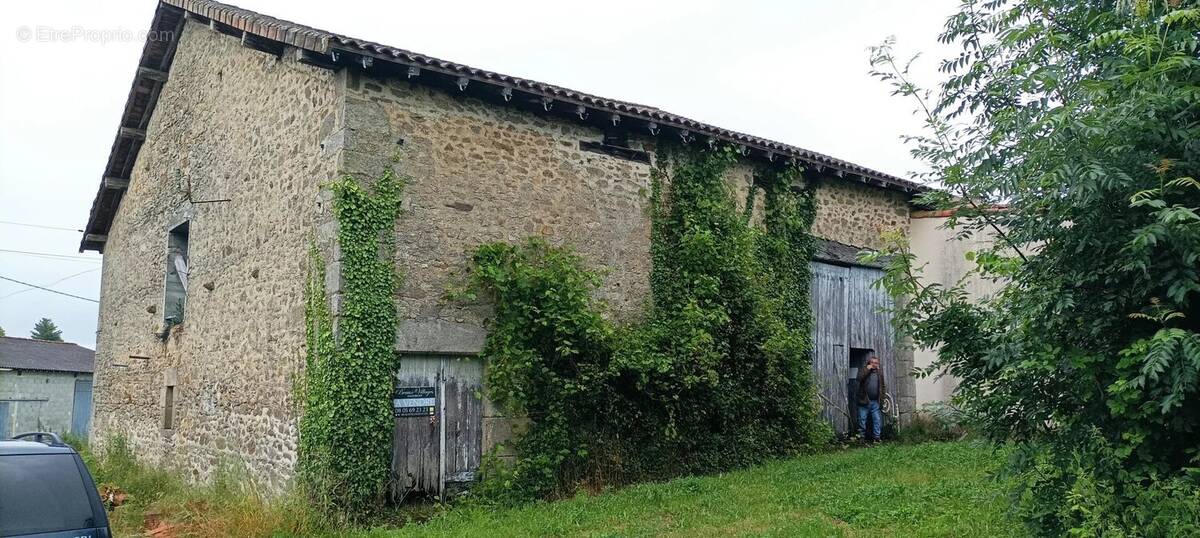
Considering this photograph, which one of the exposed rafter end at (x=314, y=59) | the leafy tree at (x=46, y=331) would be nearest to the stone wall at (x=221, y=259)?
the exposed rafter end at (x=314, y=59)

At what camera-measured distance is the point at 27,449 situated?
17.5 ft

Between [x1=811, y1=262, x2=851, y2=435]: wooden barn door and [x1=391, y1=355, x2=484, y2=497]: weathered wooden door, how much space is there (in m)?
5.60

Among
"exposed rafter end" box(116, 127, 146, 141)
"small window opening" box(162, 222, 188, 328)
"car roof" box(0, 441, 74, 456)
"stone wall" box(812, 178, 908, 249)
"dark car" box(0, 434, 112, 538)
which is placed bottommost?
"dark car" box(0, 434, 112, 538)

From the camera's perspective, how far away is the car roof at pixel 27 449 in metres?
5.26

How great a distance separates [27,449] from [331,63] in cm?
470

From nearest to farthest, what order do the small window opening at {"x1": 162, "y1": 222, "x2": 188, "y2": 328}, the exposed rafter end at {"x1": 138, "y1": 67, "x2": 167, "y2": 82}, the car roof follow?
the car roof → the small window opening at {"x1": 162, "y1": 222, "x2": 188, "y2": 328} → the exposed rafter end at {"x1": 138, "y1": 67, "x2": 167, "y2": 82}

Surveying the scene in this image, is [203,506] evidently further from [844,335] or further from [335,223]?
[844,335]

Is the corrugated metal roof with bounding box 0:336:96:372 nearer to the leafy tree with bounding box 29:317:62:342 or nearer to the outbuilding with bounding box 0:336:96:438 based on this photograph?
the outbuilding with bounding box 0:336:96:438

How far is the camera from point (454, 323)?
8.83m

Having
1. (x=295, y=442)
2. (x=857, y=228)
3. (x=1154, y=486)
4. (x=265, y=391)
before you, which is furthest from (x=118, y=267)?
(x=1154, y=486)

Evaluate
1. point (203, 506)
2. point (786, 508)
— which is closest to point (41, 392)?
point (203, 506)

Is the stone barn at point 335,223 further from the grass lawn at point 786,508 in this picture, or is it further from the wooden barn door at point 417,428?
the grass lawn at point 786,508

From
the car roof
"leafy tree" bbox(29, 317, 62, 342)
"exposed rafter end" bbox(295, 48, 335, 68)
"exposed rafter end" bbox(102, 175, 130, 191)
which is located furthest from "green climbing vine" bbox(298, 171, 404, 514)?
"leafy tree" bbox(29, 317, 62, 342)

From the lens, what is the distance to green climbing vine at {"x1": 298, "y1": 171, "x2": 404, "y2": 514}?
7926mm
